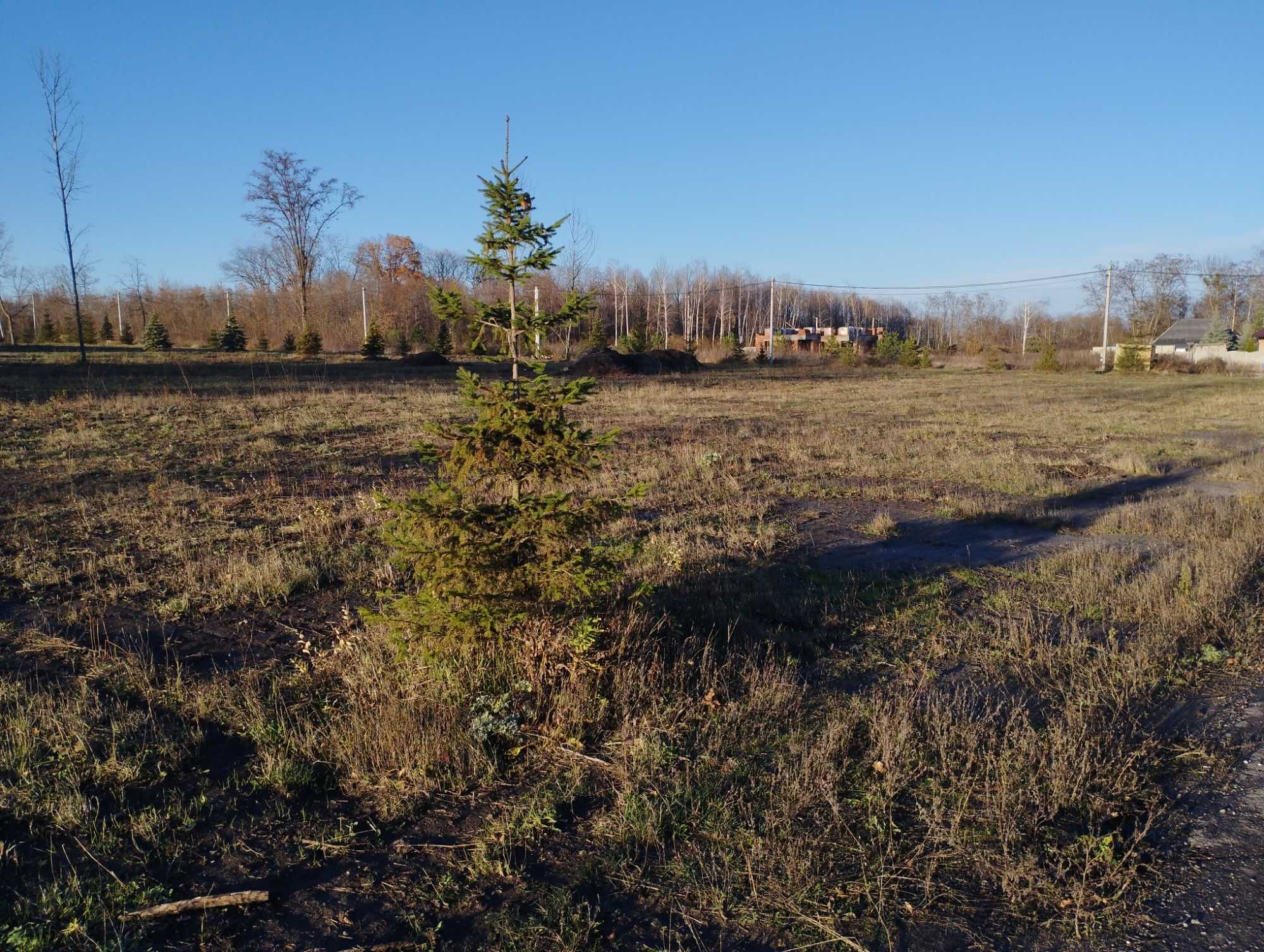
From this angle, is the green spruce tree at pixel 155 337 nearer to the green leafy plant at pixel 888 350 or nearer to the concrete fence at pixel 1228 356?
the green leafy plant at pixel 888 350

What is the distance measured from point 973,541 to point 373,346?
128ft

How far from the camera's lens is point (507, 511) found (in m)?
4.28

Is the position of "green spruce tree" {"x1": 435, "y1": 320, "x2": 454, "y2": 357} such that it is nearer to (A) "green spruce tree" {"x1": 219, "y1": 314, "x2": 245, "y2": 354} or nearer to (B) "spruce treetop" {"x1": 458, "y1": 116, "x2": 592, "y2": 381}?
(A) "green spruce tree" {"x1": 219, "y1": 314, "x2": 245, "y2": 354}

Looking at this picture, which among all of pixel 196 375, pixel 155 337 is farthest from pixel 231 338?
pixel 196 375

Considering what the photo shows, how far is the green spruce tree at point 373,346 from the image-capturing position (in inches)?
Answer: 1670

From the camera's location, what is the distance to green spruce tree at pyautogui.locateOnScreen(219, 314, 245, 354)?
4803 cm

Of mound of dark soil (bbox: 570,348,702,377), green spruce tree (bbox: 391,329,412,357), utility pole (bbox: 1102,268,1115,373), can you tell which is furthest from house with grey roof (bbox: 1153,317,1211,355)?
green spruce tree (bbox: 391,329,412,357)

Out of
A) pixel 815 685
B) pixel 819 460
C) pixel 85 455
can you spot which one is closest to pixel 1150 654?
pixel 815 685

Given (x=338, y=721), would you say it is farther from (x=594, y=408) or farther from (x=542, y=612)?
(x=594, y=408)

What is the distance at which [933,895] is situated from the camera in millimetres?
2863

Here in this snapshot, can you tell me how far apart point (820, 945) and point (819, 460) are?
11.3 metres

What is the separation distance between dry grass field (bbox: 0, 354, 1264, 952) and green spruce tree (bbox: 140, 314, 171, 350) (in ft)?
145

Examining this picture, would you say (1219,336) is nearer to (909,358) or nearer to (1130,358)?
(1130,358)

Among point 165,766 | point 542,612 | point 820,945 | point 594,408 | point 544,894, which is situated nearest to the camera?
point 820,945
